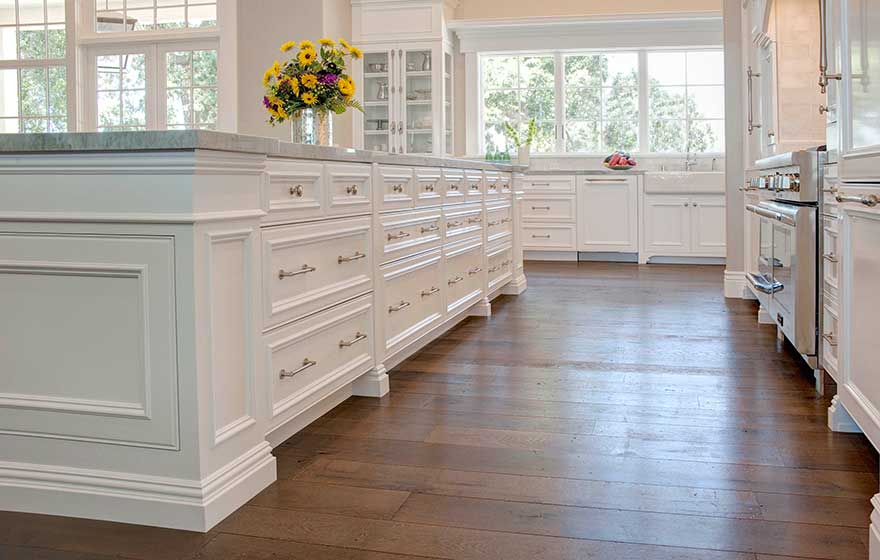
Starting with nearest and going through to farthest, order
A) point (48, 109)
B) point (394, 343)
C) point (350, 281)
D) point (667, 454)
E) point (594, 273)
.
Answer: point (667, 454) < point (350, 281) < point (394, 343) < point (594, 273) < point (48, 109)

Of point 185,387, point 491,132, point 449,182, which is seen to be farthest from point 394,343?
point 491,132

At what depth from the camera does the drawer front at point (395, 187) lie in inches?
119

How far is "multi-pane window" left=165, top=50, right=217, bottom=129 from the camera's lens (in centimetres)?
767

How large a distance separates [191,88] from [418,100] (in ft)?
6.80

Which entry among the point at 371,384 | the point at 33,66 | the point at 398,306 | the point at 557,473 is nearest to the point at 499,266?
the point at 398,306

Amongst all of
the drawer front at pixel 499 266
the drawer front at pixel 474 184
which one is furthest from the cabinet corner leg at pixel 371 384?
the drawer front at pixel 499 266

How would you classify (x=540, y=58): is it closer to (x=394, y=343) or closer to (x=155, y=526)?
(x=394, y=343)

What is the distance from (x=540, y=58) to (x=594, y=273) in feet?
8.79

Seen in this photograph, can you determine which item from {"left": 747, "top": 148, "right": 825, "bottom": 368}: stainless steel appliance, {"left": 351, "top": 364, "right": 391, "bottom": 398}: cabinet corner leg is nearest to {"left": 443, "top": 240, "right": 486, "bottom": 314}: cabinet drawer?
{"left": 351, "top": 364, "right": 391, "bottom": 398}: cabinet corner leg

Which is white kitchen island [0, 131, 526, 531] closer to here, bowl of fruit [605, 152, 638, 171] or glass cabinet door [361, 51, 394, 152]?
glass cabinet door [361, 51, 394, 152]

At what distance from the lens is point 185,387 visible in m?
1.79

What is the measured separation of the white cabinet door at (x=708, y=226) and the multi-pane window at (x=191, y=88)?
4401 mm

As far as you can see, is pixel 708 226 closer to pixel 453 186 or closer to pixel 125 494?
pixel 453 186

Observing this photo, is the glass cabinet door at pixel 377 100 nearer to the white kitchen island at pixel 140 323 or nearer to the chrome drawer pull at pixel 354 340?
the chrome drawer pull at pixel 354 340
